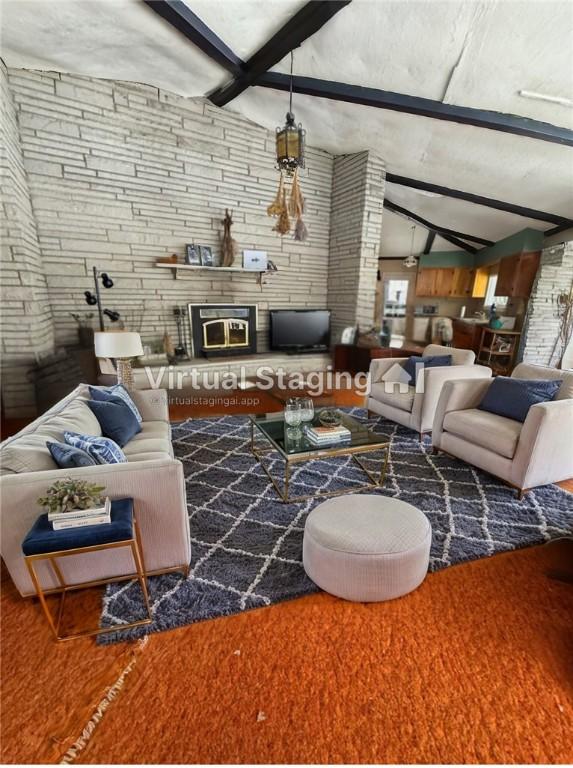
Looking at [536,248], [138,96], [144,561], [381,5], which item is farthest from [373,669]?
[536,248]

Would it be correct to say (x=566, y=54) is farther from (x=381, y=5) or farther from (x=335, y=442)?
(x=335, y=442)

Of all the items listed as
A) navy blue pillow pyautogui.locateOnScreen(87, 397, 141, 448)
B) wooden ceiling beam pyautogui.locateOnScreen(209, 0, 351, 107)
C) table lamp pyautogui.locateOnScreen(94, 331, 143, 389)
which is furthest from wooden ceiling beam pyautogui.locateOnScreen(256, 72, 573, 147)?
navy blue pillow pyautogui.locateOnScreen(87, 397, 141, 448)

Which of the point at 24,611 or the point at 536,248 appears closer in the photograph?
the point at 24,611

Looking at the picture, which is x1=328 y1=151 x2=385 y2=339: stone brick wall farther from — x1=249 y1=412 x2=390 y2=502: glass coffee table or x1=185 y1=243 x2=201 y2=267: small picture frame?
x1=249 y1=412 x2=390 y2=502: glass coffee table

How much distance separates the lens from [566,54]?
2289 millimetres

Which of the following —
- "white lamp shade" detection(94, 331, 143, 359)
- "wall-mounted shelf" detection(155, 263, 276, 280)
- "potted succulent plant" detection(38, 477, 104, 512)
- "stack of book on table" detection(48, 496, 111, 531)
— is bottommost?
"stack of book on table" detection(48, 496, 111, 531)

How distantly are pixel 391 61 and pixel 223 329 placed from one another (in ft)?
10.6

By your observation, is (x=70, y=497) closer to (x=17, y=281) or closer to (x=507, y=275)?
(x=17, y=281)

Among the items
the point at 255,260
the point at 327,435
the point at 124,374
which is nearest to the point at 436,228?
the point at 255,260

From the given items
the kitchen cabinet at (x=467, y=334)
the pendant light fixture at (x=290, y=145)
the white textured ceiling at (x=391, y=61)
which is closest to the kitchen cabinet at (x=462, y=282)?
the kitchen cabinet at (x=467, y=334)

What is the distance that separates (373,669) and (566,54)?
3809 millimetres

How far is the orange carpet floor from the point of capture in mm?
991

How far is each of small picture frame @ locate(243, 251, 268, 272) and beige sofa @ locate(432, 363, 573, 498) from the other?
3.16 meters

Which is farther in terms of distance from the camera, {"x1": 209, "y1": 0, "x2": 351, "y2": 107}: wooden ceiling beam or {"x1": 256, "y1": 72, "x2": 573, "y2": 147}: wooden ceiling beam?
{"x1": 256, "y1": 72, "x2": 573, "y2": 147}: wooden ceiling beam
